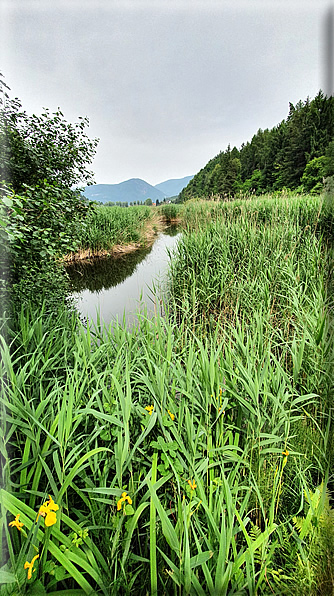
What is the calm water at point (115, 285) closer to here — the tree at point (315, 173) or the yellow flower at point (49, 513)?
the yellow flower at point (49, 513)

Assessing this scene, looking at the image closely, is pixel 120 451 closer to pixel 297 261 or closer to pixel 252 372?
pixel 252 372

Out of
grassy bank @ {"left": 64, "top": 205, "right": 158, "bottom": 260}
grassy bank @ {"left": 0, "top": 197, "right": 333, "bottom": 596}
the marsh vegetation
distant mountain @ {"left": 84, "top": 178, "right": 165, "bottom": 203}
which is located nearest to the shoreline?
grassy bank @ {"left": 64, "top": 205, "right": 158, "bottom": 260}

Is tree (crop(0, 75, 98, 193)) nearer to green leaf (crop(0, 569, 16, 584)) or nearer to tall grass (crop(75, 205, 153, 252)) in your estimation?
green leaf (crop(0, 569, 16, 584))

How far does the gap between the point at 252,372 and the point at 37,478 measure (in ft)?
2.06

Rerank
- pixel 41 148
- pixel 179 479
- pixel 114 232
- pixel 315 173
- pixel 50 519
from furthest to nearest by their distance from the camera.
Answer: pixel 114 232
pixel 41 148
pixel 315 173
pixel 179 479
pixel 50 519

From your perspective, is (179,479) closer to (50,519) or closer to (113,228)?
(50,519)

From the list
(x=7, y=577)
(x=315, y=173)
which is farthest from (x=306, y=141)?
(x=7, y=577)

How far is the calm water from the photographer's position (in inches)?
58.4

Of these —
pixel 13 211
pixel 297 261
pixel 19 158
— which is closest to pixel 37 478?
pixel 13 211

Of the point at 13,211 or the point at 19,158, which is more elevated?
the point at 19,158

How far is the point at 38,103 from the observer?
3.11 ft

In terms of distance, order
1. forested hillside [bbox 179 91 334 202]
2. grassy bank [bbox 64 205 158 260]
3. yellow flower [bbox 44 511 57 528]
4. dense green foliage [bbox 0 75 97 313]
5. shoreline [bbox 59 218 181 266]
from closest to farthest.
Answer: yellow flower [bbox 44 511 57 528], forested hillside [bbox 179 91 334 202], dense green foliage [bbox 0 75 97 313], shoreline [bbox 59 218 181 266], grassy bank [bbox 64 205 158 260]

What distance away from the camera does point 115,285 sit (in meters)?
2.23

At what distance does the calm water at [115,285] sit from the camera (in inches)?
58.4
